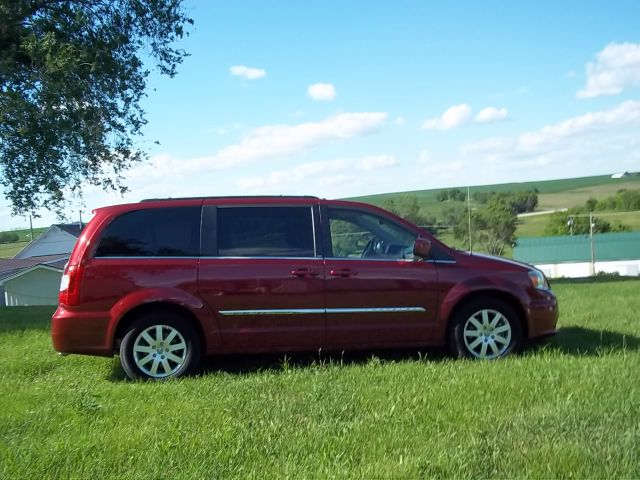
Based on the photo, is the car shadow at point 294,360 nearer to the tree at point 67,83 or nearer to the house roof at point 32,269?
the tree at point 67,83

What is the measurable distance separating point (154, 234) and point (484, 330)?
341 centimetres

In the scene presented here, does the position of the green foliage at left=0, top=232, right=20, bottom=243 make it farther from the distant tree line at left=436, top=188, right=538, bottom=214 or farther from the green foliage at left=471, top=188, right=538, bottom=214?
the green foliage at left=471, top=188, right=538, bottom=214

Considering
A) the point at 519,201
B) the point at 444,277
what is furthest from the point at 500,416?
the point at 519,201

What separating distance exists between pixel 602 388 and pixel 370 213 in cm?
271

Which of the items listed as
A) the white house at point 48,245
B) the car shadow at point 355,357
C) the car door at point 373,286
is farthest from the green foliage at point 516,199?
the car door at point 373,286

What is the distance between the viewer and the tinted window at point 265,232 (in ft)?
20.0

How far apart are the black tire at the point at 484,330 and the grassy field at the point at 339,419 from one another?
9.4 inches

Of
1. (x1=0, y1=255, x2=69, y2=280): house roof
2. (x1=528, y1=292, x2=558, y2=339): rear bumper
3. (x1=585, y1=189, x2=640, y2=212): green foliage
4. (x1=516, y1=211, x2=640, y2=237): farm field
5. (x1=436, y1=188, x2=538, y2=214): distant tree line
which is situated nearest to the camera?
(x1=528, y1=292, x2=558, y2=339): rear bumper

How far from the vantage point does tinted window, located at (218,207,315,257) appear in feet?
20.0

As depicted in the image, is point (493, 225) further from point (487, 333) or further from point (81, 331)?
point (81, 331)

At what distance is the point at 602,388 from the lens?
4.75 meters

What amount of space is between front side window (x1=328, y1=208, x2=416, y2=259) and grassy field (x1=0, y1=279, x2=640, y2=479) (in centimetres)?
110

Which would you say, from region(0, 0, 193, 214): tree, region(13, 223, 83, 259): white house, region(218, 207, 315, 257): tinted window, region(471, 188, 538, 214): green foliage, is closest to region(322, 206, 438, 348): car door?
region(218, 207, 315, 257): tinted window

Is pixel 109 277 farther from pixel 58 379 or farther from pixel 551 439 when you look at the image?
pixel 551 439
